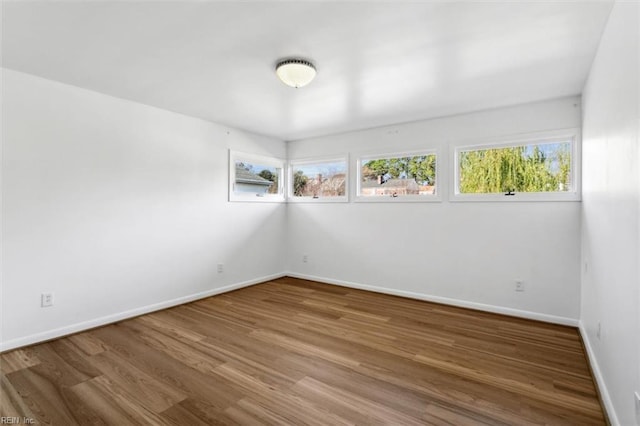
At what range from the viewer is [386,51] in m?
2.43

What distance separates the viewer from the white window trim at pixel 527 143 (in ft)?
11.0

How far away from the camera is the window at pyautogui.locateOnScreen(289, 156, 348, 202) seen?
517 centimetres

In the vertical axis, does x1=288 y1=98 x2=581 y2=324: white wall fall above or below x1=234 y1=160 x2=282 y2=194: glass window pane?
below

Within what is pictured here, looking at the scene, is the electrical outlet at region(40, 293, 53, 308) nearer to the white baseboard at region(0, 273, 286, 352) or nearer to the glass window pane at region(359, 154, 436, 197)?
the white baseboard at region(0, 273, 286, 352)

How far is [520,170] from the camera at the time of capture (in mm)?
3725

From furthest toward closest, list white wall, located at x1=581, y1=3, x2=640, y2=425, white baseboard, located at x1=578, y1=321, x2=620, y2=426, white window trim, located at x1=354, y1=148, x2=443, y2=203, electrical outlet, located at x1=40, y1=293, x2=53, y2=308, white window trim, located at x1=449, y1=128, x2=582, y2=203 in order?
white window trim, located at x1=354, y1=148, x2=443, y2=203
white window trim, located at x1=449, y1=128, x2=582, y2=203
electrical outlet, located at x1=40, y1=293, x2=53, y2=308
white baseboard, located at x1=578, y1=321, x2=620, y2=426
white wall, located at x1=581, y1=3, x2=640, y2=425

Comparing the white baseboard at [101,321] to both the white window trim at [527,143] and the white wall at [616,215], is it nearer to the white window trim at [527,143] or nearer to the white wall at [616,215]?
the white window trim at [527,143]

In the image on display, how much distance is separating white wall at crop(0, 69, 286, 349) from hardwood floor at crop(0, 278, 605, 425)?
35cm

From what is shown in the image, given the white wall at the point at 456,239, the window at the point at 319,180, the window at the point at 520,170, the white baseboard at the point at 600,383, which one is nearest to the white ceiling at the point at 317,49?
the window at the point at 520,170

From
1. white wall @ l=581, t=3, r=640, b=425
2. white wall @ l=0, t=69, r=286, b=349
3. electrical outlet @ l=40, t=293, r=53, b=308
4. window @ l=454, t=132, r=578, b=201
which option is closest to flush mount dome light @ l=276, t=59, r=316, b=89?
white wall @ l=581, t=3, r=640, b=425

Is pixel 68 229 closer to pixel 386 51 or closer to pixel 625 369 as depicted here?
pixel 386 51

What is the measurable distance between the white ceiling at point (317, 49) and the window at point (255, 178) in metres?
1.32

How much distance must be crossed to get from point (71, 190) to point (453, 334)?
396 cm

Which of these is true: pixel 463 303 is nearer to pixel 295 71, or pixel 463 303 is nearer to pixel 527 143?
pixel 527 143
